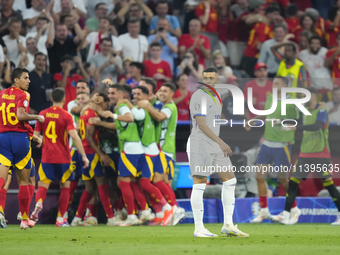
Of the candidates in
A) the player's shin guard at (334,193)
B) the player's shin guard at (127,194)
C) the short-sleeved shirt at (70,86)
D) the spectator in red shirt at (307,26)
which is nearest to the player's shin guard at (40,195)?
the player's shin guard at (127,194)

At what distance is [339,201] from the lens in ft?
34.8

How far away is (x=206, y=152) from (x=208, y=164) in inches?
6.3

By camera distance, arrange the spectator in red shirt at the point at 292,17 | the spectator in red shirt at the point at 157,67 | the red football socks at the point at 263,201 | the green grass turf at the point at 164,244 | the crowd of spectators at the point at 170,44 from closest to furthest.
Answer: the green grass turf at the point at 164,244 < the red football socks at the point at 263,201 < the crowd of spectators at the point at 170,44 < the spectator in red shirt at the point at 157,67 < the spectator in red shirt at the point at 292,17

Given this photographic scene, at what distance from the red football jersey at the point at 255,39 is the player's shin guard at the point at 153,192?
21.6 ft

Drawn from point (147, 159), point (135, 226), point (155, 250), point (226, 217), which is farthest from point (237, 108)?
point (155, 250)

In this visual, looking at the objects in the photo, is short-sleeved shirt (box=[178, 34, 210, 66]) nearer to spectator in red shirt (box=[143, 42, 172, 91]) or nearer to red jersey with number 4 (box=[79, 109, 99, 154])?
spectator in red shirt (box=[143, 42, 172, 91])

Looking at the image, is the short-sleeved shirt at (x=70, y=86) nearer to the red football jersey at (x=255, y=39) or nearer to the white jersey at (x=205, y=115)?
the red football jersey at (x=255, y=39)

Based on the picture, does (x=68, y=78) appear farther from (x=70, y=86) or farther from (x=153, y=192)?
(x=153, y=192)

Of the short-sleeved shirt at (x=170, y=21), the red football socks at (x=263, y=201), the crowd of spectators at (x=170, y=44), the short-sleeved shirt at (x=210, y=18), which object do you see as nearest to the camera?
the red football socks at (x=263, y=201)

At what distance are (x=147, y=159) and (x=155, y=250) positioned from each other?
4934 mm

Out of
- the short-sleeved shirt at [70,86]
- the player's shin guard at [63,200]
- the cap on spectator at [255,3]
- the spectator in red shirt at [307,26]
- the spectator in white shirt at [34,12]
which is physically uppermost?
the cap on spectator at [255,3]

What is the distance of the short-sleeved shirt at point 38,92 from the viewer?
488 inches

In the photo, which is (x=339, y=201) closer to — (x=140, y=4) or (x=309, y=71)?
(x=309, y=71)

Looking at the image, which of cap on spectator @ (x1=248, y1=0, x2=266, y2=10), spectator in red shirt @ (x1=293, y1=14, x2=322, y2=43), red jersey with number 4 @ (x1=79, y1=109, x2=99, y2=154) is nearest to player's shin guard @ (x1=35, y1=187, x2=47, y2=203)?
red jersey with number 4 @ (x1=79, y1=109, x2=99, y2=154)
